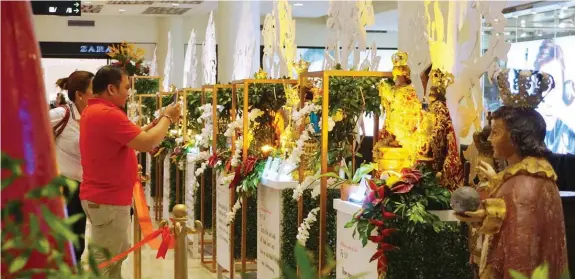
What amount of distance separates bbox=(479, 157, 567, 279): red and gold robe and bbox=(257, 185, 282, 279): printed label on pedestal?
278 centimetres

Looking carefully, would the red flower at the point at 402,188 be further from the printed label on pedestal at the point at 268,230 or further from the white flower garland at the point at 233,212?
the white flower garland at the point at 233,212

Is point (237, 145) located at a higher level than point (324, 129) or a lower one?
lower

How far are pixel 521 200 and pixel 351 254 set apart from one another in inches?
63.6

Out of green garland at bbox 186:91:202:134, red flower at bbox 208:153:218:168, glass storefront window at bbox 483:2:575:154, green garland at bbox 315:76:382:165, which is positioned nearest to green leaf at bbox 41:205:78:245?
green garland at bbox 315:76:382:165

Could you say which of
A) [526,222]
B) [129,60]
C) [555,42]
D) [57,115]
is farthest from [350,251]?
[129,60]

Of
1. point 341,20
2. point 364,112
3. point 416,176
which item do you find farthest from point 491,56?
point 341,20

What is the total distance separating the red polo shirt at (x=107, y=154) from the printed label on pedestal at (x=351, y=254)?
1118 mm

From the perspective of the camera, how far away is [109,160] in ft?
14.6

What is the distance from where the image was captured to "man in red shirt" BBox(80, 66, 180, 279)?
14.6ft

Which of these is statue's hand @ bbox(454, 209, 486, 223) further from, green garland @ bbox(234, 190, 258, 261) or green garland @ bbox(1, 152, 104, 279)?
green garland @ bbox(234, 190, 258, 261)

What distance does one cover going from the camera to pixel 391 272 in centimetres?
394

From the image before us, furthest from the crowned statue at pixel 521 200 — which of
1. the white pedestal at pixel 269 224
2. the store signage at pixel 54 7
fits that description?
the store signage at pixel 54 7

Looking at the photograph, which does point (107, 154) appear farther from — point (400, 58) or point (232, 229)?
point (232, 229)

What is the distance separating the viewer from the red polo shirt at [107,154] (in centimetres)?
Result: 444
